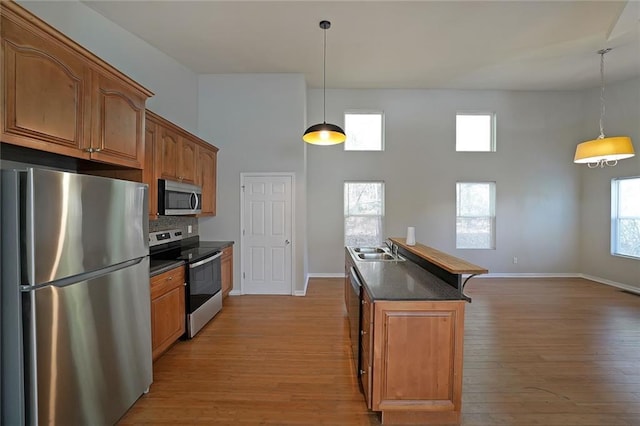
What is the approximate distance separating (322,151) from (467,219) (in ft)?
11.2

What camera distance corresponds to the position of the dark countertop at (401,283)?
1.97 m

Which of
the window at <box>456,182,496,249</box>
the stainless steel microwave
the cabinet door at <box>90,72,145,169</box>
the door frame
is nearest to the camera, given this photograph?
the cabinet door at <box>90,72,145,169</box>

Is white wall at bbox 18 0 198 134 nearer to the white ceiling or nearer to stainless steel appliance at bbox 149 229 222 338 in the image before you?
the white ceiling

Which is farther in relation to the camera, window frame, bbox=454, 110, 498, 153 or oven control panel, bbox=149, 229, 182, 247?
window frame, bbox=454, 110, 498, 153

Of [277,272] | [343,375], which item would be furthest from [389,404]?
[277,272]

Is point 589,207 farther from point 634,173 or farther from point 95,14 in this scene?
point 95,14

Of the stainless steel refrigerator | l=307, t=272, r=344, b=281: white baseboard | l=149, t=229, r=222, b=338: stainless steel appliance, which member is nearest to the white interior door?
l=149, t=229, r=222, b=338: stainless steel appliance

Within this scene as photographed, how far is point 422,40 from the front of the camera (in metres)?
3.88

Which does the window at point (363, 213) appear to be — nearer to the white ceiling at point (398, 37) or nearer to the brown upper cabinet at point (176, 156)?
the white ceiling at point (398, 37)

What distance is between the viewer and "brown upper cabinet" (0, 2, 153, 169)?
148 cm

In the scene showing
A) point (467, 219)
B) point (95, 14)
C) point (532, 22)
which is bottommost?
point (467, 219)

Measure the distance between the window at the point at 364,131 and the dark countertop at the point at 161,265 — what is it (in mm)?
4117

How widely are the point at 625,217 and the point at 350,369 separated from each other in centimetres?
618

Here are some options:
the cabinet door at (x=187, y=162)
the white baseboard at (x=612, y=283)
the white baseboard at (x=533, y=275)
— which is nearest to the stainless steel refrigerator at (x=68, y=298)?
the cabinet door at (x=187, y=162)
